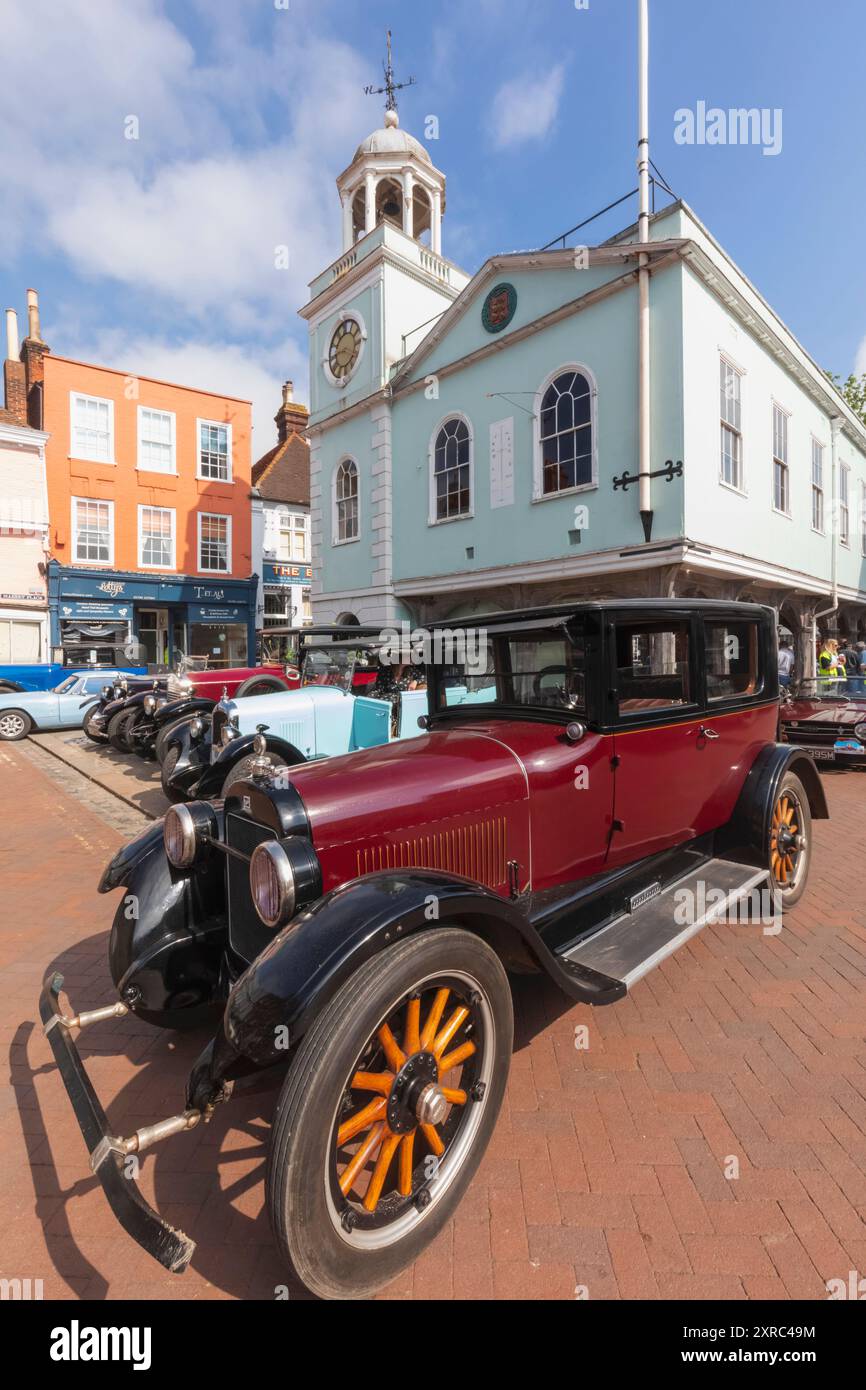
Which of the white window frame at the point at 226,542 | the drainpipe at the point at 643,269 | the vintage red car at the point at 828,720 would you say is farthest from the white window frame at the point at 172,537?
the vintage red car at the point at 828,720

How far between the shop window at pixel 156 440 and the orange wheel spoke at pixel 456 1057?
23.2 metres

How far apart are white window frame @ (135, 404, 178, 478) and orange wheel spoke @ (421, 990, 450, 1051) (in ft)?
75.7

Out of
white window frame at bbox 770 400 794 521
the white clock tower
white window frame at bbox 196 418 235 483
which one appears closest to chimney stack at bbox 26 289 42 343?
white window frame at bbox 196 418 235 483

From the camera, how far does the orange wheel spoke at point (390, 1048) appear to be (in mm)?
1850

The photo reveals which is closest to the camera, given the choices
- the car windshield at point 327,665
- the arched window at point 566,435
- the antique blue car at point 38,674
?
the car windshield at point 327,665

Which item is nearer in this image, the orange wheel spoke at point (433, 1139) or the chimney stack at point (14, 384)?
the orange wheel spoke at point (433, 1139)

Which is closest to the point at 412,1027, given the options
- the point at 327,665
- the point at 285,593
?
the point at 327,665

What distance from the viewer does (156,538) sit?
849 inches

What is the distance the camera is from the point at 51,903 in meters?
4.27

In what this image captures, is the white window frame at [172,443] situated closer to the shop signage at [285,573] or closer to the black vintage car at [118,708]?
the shop signage at [285,573]

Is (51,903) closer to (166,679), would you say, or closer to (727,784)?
(727,784)

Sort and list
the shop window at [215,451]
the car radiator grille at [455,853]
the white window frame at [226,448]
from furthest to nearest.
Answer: the shop window at [215,451], the white window frame at [226,448], the car radiator grille at [455,853]

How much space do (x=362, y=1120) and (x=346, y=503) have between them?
14.8 m

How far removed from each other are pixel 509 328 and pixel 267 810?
1188 centimetres
